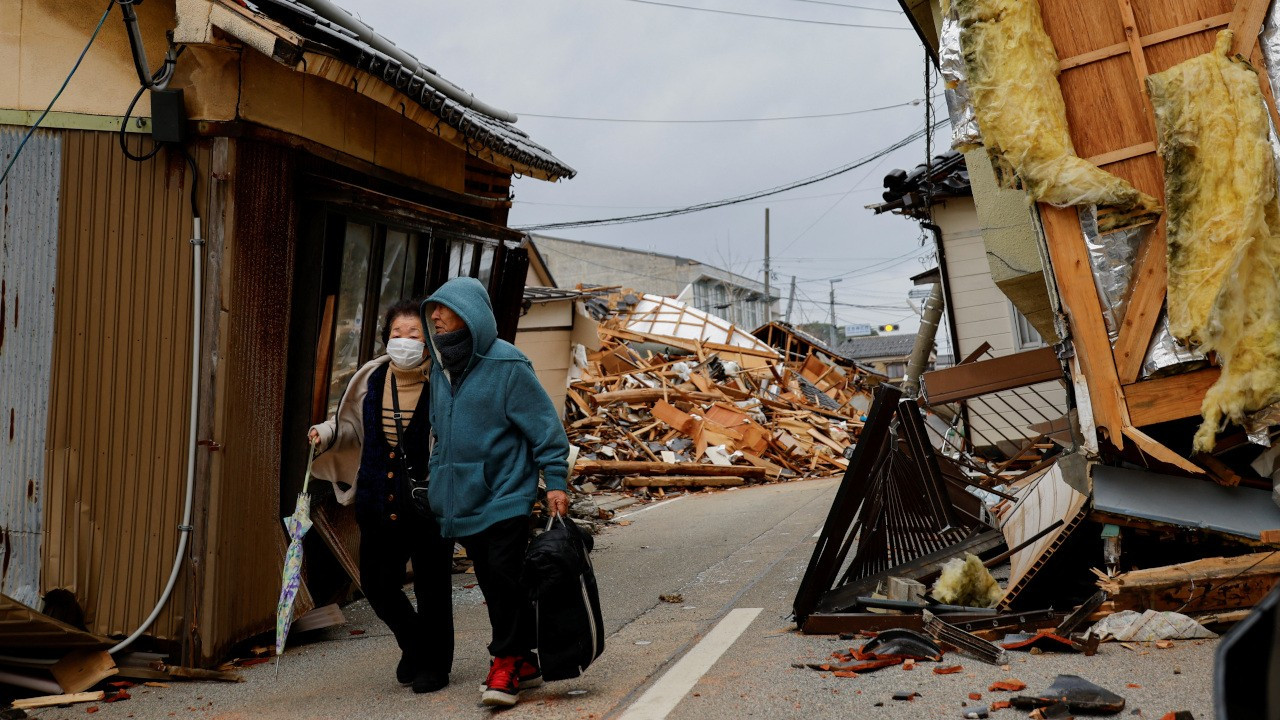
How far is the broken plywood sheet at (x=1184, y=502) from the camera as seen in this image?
18.2ft

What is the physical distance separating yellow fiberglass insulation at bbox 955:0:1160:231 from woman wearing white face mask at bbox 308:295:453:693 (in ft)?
11.8

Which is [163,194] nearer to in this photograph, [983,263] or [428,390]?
[428,390]

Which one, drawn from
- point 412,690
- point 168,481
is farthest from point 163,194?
point 412,690

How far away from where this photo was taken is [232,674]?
18.1ft

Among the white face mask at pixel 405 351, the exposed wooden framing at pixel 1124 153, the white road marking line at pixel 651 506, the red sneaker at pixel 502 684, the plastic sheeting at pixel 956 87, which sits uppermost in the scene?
the plastic sheeting at pixel 956 87

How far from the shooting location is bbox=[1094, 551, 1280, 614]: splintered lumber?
5324 millimetres

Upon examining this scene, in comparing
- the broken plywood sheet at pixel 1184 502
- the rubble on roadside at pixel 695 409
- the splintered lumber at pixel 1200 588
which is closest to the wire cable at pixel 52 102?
the broken plywood sheet at pixel 1184 502

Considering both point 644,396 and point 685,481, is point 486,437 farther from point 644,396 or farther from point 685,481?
point 644,396

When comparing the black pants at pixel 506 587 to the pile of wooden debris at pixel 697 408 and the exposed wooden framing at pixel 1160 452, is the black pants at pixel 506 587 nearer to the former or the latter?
the exposed wooden framing at pixel 1160 452

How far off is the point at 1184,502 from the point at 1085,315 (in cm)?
116

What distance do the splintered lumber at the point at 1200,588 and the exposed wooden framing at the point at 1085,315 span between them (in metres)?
0.81

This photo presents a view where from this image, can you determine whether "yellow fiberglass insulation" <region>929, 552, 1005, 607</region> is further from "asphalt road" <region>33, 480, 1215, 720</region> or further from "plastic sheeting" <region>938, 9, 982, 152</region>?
Result: "plastic sheeting" <region>938, 9, 982, 152</region>

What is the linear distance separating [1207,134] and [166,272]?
18.8 ft

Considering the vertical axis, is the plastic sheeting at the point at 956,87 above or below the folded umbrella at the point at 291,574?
above
